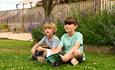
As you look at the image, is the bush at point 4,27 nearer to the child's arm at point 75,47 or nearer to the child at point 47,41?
the child at point 47,41

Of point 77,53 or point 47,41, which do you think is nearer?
point 77,53

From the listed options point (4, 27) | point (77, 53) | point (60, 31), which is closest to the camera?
point (77, 53)

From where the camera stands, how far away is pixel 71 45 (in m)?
9.98

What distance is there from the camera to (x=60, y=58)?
9.42 meters

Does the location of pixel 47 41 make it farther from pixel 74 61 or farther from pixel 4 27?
pixel 4 27

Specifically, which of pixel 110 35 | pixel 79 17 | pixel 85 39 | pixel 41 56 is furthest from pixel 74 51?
pixel 79 17

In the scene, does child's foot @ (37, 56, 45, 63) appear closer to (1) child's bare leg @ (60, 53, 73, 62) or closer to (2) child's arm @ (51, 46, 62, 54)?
(2) child's arm @ (51, 46, 62, 54)

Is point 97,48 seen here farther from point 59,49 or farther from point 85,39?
point 59,49

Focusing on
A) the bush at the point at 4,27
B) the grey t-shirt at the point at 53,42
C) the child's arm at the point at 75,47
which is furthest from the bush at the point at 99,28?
the bush at the point at 4,27

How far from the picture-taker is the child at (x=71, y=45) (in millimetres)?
9641

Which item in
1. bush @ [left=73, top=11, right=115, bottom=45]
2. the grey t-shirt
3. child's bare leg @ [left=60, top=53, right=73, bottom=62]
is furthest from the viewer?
bush @ [left=73, top=11, right=115, bottom=45]

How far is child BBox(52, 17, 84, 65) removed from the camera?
964cm

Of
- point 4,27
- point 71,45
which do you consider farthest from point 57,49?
point 4,27

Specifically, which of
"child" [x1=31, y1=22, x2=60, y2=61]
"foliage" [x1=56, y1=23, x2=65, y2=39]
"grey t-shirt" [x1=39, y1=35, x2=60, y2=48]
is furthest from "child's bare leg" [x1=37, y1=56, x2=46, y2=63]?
"foliage" [x1=56, y1=23, x2=65, y2=39]
